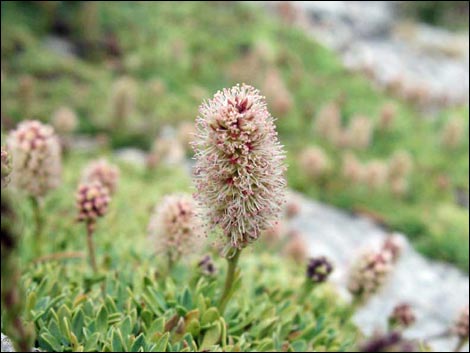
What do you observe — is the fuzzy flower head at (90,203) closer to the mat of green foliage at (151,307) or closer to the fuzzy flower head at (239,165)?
the mat of green foliage at (151,307)

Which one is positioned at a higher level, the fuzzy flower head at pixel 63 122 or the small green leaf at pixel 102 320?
the fuzzy flower head at pixel 63 122

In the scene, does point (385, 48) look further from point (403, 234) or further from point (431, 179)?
point (403, 234)

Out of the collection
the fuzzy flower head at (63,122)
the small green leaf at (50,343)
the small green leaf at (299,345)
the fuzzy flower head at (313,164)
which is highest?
the fuzzy flower head at (313,164)

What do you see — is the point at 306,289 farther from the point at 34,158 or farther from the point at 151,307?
the point at 34,158

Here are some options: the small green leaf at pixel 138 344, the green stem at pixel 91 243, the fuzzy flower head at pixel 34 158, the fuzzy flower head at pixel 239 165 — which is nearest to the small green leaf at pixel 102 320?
the small green leaf at pixel 138 344

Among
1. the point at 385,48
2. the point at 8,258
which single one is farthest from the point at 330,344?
the point at 385,48

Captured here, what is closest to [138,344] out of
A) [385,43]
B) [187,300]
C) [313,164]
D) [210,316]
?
[210,316]
